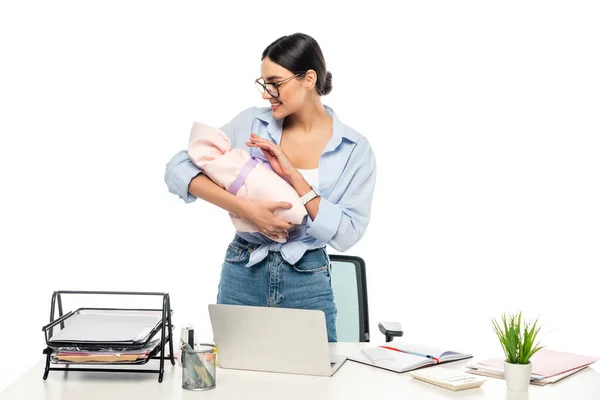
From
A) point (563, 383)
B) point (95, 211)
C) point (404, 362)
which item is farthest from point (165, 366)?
point (95, 211)

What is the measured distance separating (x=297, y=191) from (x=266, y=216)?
175 millimetres

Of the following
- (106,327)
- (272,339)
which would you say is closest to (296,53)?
(272,339)

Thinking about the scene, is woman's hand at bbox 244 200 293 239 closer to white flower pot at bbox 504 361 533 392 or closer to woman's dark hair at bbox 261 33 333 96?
woman's dark hair at bbox 261 33 333 96

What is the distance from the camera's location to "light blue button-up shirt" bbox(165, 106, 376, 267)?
264 cm

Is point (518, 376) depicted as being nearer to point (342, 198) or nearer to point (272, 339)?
point (272, 339)

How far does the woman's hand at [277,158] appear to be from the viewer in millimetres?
2641

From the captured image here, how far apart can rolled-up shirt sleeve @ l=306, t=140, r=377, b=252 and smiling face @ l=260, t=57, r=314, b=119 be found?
303 mm

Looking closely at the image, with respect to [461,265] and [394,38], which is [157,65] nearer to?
[394,38]

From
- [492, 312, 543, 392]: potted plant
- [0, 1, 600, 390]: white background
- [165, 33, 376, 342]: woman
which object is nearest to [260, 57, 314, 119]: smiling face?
[165, 33, 376, 342]: woman

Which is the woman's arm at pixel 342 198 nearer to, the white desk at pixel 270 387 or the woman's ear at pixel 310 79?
the woman's ear at pixel 310 79

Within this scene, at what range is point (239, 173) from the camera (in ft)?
8.55

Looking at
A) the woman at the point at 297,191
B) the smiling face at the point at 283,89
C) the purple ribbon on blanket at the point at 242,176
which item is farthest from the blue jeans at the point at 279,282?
the smiling face at the point at 283,89

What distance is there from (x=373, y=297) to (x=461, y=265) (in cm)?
54

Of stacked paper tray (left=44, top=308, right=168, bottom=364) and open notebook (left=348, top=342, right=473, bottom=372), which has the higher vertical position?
stacked paper tray (left=44, top=308, right=168, bottom=364)
